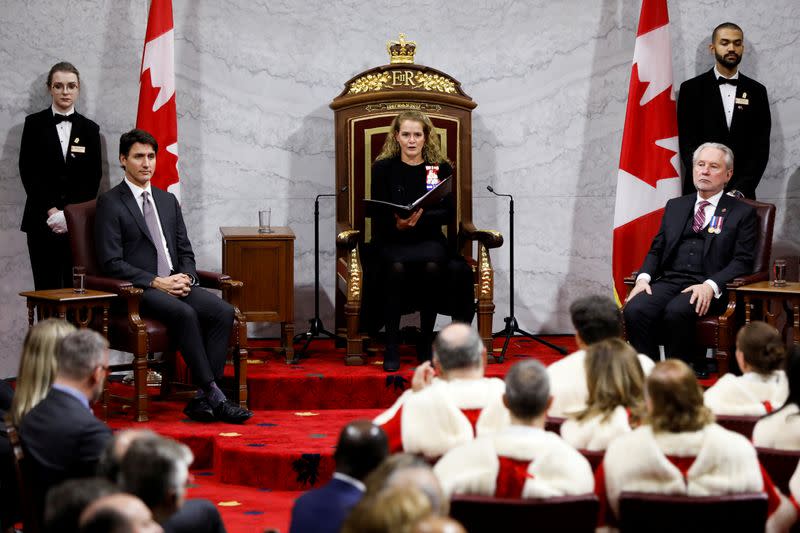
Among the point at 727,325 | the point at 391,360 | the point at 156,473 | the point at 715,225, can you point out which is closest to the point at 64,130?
the point at 391,360

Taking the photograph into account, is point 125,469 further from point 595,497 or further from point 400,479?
point 595,497

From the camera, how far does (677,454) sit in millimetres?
2977

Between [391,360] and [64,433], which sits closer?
[64,433]

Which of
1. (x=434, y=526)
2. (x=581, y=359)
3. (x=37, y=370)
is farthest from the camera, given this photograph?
(x=581, y=359)

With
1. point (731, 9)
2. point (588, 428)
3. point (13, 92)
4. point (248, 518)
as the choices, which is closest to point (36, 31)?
point (13, 92)

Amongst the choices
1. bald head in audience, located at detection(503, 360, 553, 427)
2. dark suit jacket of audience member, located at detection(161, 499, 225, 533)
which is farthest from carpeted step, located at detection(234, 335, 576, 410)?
bald head in audience, located at detection(503, 360, 553, 427)

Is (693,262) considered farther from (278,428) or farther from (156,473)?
(156,473)

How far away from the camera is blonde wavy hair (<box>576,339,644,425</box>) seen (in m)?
3.39

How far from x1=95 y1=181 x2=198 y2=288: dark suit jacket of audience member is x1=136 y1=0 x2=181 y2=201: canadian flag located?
2.68ft

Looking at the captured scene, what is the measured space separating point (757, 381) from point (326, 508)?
1768 mm

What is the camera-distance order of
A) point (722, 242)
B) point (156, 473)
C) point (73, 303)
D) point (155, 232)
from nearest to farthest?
point (156, 473) → point (73, 303) → point (155, 232) → point (722, 242)

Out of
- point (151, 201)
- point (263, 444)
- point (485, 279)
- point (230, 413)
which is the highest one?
point (151, 201)

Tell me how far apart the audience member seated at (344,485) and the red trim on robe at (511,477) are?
1.12 feet

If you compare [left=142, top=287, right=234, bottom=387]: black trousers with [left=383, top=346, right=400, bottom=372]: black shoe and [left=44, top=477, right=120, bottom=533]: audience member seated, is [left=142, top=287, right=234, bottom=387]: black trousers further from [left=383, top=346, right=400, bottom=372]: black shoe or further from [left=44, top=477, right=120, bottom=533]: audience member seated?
[left=44, top=477, right=120, bottom=533]: audience member seated
